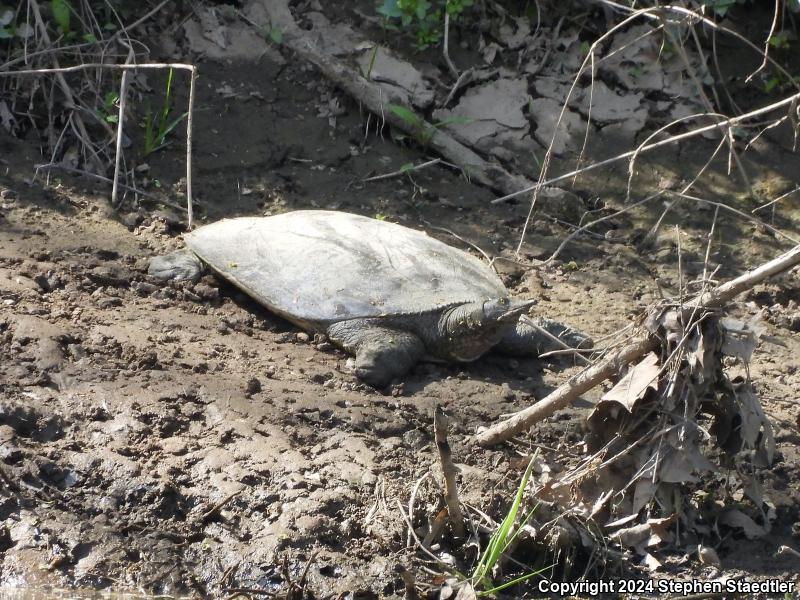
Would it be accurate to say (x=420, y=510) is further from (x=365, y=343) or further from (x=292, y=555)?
(x=365, y=343)

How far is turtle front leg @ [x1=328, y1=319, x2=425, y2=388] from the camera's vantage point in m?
4.79

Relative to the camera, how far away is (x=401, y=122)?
6887 mm

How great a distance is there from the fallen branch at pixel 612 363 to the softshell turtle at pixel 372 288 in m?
0.76

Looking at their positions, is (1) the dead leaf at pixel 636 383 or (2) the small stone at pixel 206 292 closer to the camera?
(1) the dead leaf at pixel 636 383

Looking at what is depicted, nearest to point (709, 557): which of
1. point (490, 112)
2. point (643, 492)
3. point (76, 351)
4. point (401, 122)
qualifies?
point (643, 492)

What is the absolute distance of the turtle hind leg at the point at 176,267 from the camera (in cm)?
543

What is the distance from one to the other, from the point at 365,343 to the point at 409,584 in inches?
65.0

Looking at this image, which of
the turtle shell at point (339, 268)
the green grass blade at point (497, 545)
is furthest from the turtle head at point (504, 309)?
the green grass blade at point (497, 545)

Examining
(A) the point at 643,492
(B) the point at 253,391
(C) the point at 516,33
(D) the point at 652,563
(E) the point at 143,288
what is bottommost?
(E) the point at 143,288

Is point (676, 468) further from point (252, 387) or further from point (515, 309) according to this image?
point (252, 387)

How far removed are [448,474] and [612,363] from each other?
0.82 m

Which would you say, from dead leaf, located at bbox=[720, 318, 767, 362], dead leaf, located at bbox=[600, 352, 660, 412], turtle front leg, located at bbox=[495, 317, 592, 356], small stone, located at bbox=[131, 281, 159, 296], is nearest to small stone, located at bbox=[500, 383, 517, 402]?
turtle front leg, located at bbox=[495, 317, 592, 356]

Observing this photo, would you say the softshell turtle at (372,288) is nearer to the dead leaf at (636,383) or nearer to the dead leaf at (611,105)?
the dead leaf at (636,383)

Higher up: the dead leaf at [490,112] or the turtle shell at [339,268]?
the dead leaf at [490,112]
